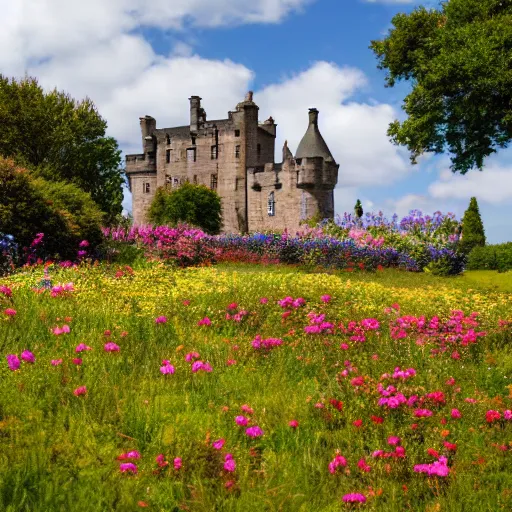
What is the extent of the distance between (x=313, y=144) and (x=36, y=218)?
35.8 m

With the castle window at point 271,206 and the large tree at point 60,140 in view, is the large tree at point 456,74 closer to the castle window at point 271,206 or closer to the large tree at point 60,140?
the large tree at point 60,140

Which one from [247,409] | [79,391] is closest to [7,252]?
[79,391]

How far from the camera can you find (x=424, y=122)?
28.9m

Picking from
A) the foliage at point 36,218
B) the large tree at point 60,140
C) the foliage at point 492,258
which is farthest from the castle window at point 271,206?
the foliage at point 36,218

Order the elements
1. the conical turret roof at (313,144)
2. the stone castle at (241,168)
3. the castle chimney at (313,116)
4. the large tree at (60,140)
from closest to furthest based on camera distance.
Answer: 1. the large tree at (60,140)
2. the conical turret roof at (313,144)
3. the stone castle at (241,168)
4. the castle chimney at (313,116)

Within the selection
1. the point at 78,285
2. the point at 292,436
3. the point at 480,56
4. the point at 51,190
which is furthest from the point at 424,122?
the point at 292,436

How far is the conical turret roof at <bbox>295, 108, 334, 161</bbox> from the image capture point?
48.8 m

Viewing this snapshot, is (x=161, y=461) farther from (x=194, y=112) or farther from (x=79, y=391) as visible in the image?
(x=194, y=112)

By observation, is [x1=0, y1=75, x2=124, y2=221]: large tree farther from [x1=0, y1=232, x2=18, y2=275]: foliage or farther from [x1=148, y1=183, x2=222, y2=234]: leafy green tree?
[x1=0, y1=232, x2=18, y2=275]: foliage

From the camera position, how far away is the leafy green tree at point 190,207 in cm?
4888

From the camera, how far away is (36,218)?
15984 millimetres

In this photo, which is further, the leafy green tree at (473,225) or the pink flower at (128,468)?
the leafy green tree at (473,225)

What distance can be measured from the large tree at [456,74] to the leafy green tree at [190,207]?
22.1 m

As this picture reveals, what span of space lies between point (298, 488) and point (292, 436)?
0.62 m
